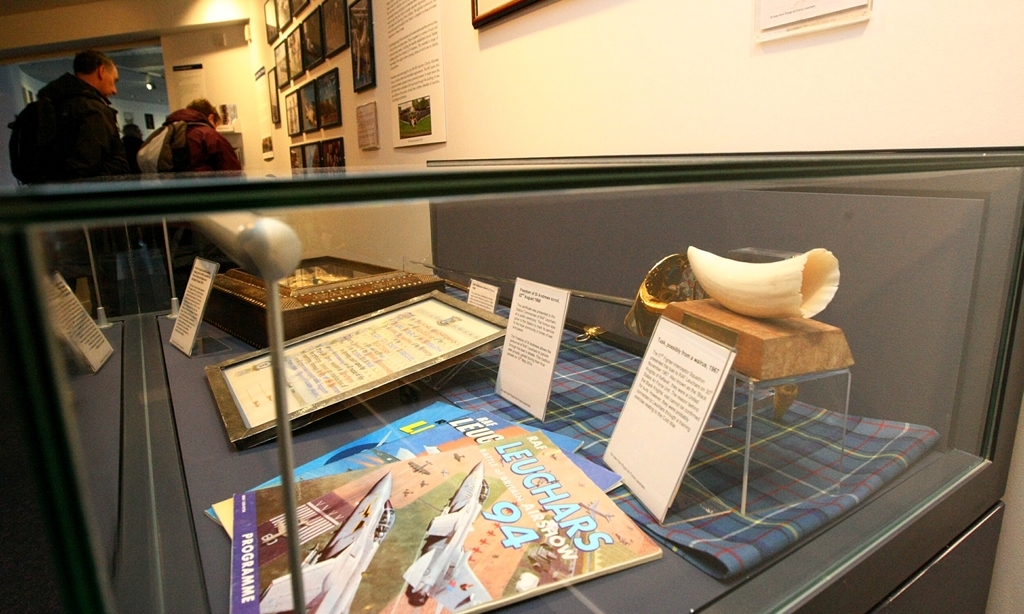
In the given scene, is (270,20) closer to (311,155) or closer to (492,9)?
(311,155)

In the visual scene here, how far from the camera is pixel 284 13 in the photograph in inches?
159

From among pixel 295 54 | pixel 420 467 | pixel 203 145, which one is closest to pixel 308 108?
pixel 295 54

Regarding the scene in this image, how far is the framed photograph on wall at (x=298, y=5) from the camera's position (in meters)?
3.54

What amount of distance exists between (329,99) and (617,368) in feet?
9.95

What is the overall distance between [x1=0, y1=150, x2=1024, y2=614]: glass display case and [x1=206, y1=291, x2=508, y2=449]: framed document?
1.1 inches

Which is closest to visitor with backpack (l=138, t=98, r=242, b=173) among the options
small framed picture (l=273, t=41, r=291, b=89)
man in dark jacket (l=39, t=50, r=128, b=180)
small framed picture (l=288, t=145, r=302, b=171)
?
man in dark jacket (l=39, t=50, r=128, b=180)

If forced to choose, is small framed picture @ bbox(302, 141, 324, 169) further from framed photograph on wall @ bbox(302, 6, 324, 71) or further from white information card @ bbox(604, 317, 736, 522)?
white information card @ bbox(604, 317, 736, 522)

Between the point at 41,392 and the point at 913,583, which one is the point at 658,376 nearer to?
the point at 913,583

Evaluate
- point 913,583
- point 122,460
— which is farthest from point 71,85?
point 913,583

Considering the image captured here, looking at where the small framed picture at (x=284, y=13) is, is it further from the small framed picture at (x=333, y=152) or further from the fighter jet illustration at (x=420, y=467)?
the fighter jet illustration at (x=420, y=467)

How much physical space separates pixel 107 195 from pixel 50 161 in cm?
257

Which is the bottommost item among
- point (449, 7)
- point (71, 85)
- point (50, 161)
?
point (50, 161)

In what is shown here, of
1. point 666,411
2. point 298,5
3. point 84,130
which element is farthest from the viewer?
point 298,5

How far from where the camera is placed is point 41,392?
0.62ft
